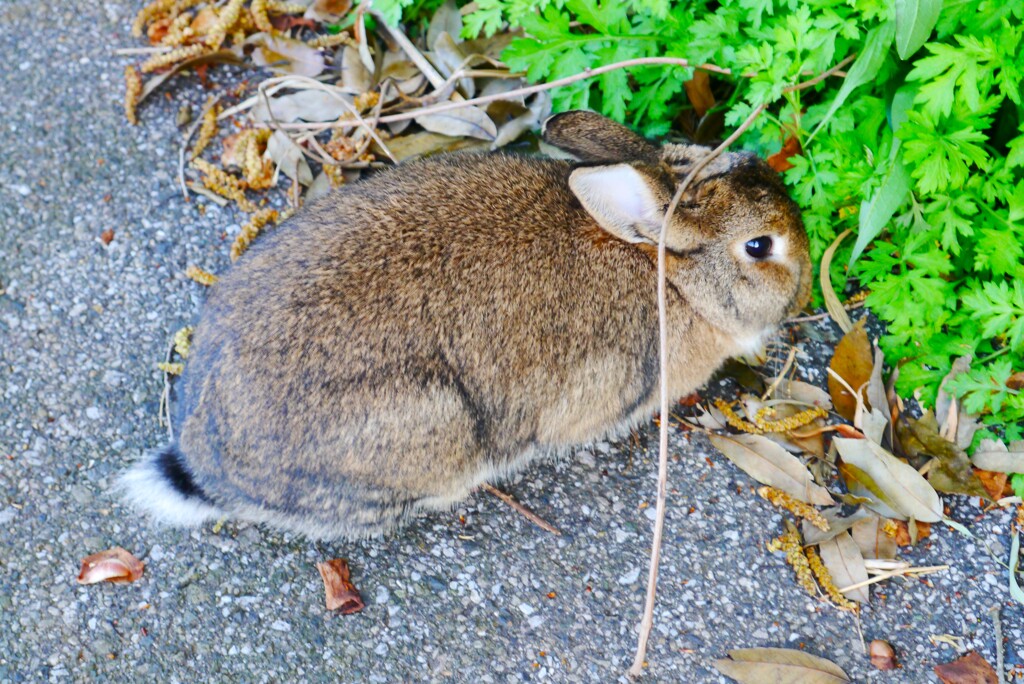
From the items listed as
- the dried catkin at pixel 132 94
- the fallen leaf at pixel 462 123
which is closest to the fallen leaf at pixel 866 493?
the fallen leaf at pixel 462 123

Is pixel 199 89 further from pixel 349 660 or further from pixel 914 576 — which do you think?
pixel 914 576

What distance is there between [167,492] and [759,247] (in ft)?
7.06

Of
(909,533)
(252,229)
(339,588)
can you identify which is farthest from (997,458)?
(252,229)

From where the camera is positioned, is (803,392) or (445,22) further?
(445,22)

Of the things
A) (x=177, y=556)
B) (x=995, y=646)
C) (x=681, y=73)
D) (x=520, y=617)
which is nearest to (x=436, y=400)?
(x=520, y=617)

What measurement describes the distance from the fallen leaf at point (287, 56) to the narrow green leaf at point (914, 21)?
239 cm

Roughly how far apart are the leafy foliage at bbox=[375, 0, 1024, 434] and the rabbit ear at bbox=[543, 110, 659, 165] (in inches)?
10.8

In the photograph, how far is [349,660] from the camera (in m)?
2.90

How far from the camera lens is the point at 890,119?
3.20 metres

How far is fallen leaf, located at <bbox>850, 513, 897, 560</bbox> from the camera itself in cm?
309

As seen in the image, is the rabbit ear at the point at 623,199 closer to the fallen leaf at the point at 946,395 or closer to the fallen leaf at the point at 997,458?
the fallen leaf at the point at 946,395

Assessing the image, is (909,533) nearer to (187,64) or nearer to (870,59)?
(870,59)

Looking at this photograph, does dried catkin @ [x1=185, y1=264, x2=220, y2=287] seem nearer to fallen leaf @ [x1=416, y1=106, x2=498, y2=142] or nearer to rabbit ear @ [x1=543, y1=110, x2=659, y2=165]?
fallen leaf @ [x1=416, y1=106, x2=498, y2=142]

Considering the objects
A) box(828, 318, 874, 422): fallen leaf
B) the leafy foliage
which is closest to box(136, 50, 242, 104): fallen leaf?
the leafy foliage
